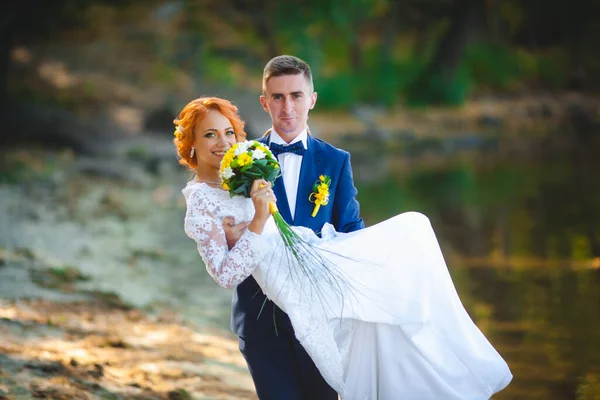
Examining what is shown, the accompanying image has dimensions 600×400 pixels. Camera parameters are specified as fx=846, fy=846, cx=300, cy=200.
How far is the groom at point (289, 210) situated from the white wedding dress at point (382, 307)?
0.35 feet

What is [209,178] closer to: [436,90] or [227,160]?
[227,160]

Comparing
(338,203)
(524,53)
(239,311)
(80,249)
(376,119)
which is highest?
(524,53)

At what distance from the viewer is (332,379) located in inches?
126

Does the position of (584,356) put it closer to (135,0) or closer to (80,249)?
(80,249)

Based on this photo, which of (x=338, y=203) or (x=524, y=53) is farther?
(x=524, y=53)

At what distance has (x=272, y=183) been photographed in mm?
3189

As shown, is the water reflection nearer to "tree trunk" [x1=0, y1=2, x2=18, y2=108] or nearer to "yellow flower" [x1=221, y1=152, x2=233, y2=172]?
"yellow flower" [x1=221, y1=152, x2=233, y2=172]

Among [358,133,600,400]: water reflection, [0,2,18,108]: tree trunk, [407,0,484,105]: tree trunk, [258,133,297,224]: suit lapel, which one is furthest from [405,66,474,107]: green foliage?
[258,133,297,224]: suit lapel

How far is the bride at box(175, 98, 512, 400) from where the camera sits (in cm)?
320

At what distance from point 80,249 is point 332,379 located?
6672 millimetres

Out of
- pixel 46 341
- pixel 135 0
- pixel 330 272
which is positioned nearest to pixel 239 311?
pixel 330 272

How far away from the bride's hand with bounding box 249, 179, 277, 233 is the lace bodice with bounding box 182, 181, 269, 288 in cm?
6

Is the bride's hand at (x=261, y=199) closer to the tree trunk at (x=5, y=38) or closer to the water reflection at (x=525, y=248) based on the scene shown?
the water reflection at (x=525, y=248)

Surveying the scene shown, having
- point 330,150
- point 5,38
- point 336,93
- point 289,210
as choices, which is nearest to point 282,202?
point 289,210
